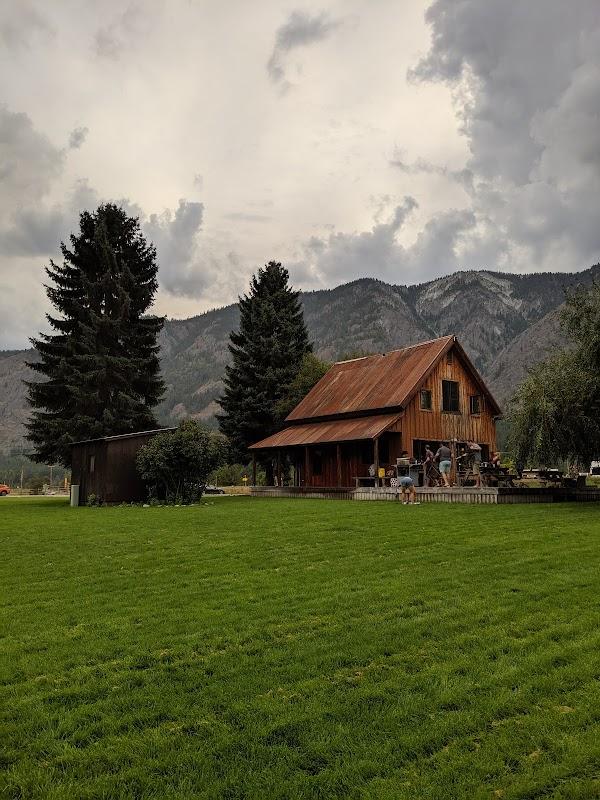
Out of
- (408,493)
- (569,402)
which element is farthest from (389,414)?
(569,402)

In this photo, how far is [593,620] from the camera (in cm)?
662

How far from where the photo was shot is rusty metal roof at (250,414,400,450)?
30906 mm

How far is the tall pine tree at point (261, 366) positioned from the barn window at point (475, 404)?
1335 cm

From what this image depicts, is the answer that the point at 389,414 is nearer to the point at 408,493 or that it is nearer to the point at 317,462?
the point at 317,462

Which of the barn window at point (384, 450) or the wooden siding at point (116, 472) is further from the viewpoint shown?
the barn window at point (384, 450)

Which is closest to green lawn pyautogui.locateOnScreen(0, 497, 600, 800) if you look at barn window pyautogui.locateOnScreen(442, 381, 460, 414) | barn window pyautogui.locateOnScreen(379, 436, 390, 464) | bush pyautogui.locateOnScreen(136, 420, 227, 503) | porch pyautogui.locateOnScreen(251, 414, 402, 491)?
bush pyautogui.locateOnScreen(136, 420, 227, 503)

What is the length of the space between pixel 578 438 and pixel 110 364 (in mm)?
27568

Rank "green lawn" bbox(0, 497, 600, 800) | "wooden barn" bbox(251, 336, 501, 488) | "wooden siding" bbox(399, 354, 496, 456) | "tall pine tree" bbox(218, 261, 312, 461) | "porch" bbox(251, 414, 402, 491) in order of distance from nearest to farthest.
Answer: "green lawn" bbox(0, 497, 600, 800) → "porch" bbox(251, 414, 402, 491) → "wooden barn" bbox(251, 336, 501, 488) → "wooden siding" bbox(399, 354, 496, 456) → "tall pine tree" bbox(218, 261, 312, 461)

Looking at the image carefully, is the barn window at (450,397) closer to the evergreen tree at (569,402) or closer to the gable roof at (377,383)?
the gable roof at (377,383)

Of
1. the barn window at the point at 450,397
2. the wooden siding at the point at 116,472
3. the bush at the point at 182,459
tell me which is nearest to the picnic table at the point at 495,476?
the barn window at the point at 450,397

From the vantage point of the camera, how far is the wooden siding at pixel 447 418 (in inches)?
1299

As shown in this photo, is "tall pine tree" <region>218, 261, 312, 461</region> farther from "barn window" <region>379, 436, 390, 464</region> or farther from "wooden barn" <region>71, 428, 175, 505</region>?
"wooden barn" <region>71, 428, 175, 505</region>

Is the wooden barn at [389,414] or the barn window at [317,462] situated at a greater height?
the wooden barn at [389,414]

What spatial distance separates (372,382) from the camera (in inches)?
1439
